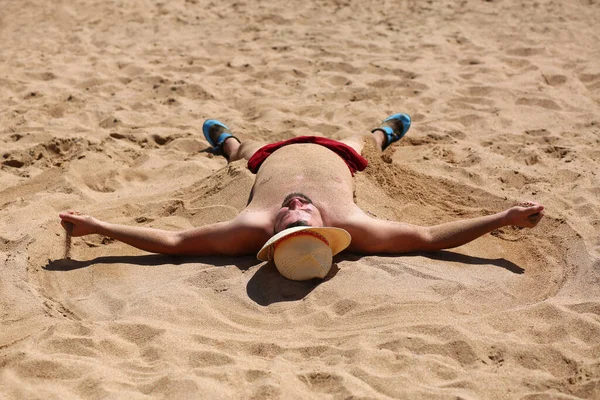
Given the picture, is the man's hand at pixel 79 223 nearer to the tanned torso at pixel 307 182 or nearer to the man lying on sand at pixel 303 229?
the man lying on sand at pixel 303 229

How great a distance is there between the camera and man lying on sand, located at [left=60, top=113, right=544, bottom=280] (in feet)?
13.0

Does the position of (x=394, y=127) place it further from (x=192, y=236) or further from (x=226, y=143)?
(x=192, y=236)

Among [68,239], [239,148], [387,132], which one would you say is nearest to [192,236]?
[68,239]

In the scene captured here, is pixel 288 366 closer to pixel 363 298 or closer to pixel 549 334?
pixel 363 298

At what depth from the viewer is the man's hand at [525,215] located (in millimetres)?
4320

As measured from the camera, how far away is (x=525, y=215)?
4.33m

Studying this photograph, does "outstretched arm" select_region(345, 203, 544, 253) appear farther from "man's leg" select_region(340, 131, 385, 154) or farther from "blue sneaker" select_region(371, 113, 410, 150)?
"blue sneaker" select_region(371, 113, 410, 150)

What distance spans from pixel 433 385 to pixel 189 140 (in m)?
3.67

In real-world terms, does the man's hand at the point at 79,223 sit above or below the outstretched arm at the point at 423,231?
below

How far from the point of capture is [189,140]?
246 inches

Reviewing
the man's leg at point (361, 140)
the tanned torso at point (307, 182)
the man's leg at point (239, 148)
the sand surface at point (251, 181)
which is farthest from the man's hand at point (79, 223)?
the man's leg at point (361, 140)

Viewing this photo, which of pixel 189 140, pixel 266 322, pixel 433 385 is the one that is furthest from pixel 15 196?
pixel 433 385

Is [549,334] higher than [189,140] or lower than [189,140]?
higher

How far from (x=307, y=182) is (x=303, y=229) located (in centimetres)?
77
